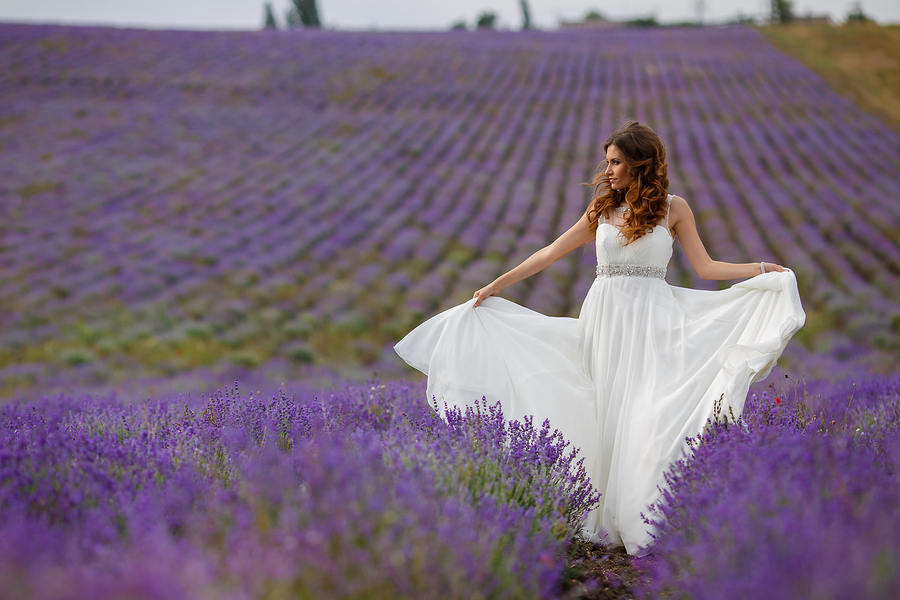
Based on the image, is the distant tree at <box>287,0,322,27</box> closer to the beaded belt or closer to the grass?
the grass

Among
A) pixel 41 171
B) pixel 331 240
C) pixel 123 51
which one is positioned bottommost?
pixel 331 240

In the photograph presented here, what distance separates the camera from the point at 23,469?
1.84m

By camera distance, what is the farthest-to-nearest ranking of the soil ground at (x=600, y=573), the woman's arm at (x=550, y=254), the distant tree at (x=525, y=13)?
the distant tree at (x=525, y=13), the woman's arm at (x=550, y=254), the soil ground at (x=600, y=573)

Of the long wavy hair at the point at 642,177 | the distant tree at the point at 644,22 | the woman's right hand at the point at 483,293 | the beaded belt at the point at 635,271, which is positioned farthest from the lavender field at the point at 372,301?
the distant tree at the point at 644,22

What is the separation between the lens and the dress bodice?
2.71 m

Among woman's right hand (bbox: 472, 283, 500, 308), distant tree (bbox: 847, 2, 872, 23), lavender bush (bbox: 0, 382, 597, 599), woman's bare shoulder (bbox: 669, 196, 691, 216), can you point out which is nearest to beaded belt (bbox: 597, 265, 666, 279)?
woman's bare shoulder (bbox: 669, 196, 691, 216)

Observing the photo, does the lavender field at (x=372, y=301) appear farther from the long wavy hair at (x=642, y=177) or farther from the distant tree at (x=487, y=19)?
the distant tree at (x=487, y=19)

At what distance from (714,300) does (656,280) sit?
0.30 m

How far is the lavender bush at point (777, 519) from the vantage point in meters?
1.14

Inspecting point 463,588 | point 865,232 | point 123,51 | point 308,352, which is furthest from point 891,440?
point 123,51

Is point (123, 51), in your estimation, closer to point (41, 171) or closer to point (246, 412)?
point (41, 171)

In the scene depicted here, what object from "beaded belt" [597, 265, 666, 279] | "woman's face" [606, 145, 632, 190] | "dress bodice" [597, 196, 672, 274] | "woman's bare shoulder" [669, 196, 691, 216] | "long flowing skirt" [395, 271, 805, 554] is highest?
"woman's face" [606, 145, 632, 190]

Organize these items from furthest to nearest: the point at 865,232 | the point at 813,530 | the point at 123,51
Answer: the point at 123,51
the point at 865,232
the point at 813,530

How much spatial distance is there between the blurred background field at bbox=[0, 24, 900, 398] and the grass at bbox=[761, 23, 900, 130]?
0.16m
